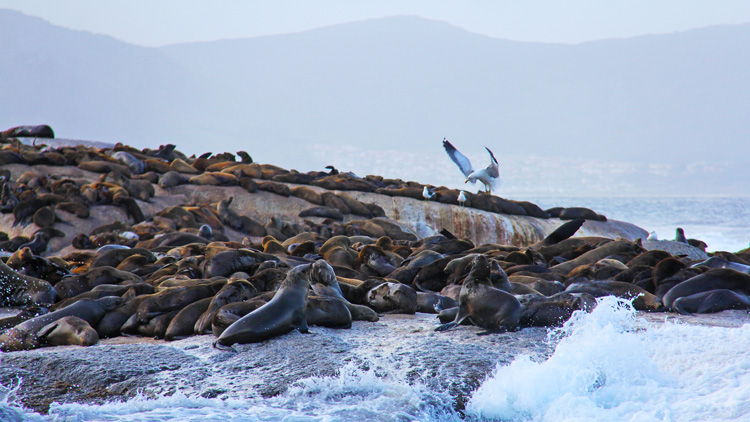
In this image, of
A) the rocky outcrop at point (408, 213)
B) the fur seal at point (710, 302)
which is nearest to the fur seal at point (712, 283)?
the fur seal at point (710, 302)

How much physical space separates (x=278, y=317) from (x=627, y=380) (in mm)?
2396

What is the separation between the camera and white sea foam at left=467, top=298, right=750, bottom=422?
354 centimetres

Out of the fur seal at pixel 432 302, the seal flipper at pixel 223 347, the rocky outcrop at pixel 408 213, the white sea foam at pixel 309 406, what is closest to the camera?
the white sea foam at pixel 309 406

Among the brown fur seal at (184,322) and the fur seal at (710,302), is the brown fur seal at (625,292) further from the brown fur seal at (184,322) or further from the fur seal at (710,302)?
the brown fur seal at (184,322)

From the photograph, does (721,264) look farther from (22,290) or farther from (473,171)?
(473,171)

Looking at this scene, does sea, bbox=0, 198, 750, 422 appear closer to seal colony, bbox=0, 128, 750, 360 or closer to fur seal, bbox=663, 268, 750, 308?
seal colony, bbox=0, 128, 750, 360

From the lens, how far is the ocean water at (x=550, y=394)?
3486mm

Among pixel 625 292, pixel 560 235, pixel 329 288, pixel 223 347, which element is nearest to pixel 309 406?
pixel 223 347

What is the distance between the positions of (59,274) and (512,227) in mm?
10657

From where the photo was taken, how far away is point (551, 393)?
379 cm

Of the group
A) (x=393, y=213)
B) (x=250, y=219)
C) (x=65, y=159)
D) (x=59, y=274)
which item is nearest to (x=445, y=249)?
(x=59, y=274)

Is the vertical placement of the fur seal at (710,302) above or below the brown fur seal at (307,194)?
below

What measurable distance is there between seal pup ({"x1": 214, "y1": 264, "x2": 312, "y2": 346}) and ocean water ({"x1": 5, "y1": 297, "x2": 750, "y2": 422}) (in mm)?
829

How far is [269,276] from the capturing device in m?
5.95
